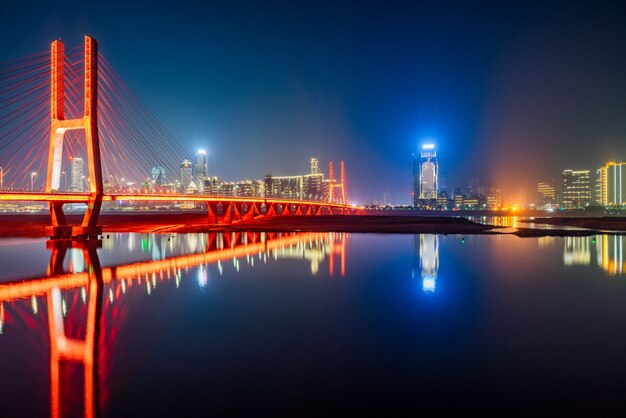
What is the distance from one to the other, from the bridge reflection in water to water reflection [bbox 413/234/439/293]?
3476 millimetres

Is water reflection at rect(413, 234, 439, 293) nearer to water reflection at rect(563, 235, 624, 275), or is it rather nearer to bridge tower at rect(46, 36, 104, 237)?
water reflection at rect(563, 235, 624, 275)

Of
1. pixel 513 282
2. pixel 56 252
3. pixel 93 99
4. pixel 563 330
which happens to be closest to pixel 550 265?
pixel 513 282

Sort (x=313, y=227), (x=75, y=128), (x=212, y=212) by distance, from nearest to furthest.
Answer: (x=75, y=128), (x=313, y=227), (x=212, y=212)

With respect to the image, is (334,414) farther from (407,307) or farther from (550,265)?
(550,265)

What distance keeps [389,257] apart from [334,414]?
18326 mm

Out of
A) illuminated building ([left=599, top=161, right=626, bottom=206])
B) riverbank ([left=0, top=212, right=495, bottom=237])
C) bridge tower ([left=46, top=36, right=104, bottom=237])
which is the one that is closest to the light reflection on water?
bridge tower ([left=46, top=36, right=104, bottom=237])

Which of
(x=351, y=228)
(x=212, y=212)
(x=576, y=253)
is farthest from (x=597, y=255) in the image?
(x=212, y=212)

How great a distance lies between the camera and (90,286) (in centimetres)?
1508

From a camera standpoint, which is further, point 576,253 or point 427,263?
point 576,253

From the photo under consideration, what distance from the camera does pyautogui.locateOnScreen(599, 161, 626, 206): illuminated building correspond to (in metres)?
153

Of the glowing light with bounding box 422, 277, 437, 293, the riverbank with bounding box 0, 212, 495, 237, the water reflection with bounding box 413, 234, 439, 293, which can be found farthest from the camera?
the riverbank with bounding box 0, 212, 495, 237

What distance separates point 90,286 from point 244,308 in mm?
6859

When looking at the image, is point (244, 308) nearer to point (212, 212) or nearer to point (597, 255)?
point (597, 255)

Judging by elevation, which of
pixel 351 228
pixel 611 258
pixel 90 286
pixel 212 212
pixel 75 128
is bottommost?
pixel 611 258
